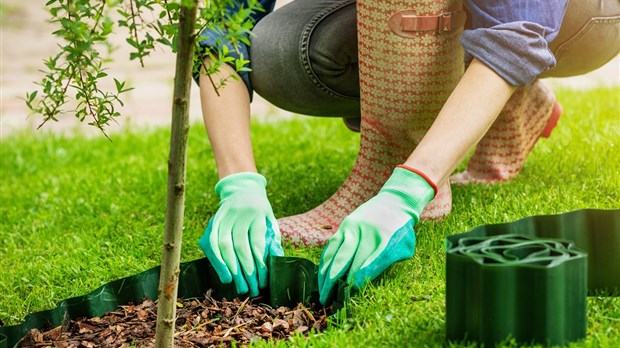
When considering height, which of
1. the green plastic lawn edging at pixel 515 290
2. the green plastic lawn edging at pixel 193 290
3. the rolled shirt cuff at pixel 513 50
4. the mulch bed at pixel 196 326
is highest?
the rolled shirt cuff at pixel 513 50

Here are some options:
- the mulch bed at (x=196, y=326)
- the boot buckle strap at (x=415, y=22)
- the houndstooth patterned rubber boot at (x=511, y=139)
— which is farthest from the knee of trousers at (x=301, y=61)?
the mulch bed at (x=196, y=326)

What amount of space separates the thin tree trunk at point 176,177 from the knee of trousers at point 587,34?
3.75ft

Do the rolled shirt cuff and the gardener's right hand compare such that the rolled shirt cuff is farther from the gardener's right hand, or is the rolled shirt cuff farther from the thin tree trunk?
the thin tree trunk

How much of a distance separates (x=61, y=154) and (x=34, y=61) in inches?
97.9

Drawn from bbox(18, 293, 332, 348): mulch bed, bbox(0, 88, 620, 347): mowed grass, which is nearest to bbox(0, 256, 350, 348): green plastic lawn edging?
bbox(18, 293, 332, 348): mulch bed

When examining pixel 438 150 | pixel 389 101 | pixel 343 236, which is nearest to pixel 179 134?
pixel 343 236

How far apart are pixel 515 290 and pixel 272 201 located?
1.28m

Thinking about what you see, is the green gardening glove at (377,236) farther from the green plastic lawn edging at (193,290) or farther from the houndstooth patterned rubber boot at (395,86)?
the houndstooth patterned rubber boot at (395,86)

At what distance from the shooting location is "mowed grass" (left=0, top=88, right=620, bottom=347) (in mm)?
1581

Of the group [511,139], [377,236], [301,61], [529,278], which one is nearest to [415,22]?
[301,61]

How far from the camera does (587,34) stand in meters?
2.14

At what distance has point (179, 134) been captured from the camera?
4.44 ft

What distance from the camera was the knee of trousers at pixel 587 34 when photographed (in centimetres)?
211

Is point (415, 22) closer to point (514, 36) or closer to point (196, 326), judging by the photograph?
point (514, 36)
